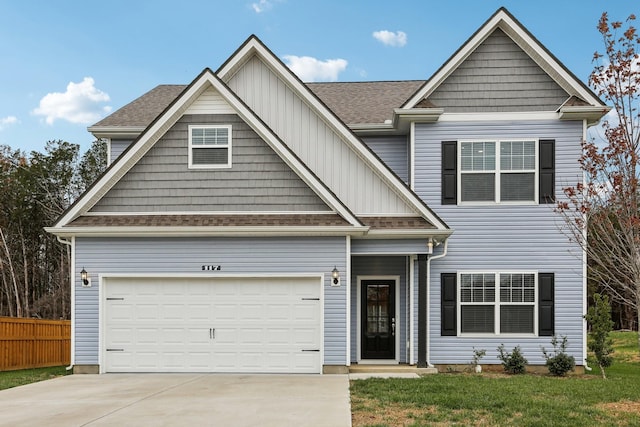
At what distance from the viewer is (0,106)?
34.8m

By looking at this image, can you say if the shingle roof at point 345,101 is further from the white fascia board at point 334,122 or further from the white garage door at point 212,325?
the white garage door at point 212,325

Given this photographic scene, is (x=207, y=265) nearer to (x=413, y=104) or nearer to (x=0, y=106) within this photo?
(x=413, y=104)

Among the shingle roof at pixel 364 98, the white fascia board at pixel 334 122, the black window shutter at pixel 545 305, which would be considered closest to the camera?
the white fascia board at pixel 334 122

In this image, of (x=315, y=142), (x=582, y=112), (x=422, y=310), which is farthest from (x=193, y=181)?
(x=582, y=112)

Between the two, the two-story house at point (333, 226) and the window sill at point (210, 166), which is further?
the window sill at point (210, 166)

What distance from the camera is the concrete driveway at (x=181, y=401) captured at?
8.74m

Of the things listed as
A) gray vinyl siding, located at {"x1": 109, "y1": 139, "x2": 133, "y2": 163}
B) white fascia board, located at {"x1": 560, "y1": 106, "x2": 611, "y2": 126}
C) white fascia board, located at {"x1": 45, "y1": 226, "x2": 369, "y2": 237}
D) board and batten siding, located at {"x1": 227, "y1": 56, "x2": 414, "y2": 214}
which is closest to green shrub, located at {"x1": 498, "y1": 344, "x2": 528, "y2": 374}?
board and batten siding, located at {"x1": 227, "y1": 56, "x2": 414, "y2": 214}

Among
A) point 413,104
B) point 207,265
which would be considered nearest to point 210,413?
point 207,265

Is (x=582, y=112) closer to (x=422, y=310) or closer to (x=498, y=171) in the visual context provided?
(x=498, y=171)

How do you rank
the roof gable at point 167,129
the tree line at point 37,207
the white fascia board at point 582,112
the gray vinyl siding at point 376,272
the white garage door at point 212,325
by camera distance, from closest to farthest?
the roof gable at point 167,129
the white garage door at point 212,325
the white fascia board at point 582,112
the gray vinyl siding at point 376,272
the tree line at point 37,207

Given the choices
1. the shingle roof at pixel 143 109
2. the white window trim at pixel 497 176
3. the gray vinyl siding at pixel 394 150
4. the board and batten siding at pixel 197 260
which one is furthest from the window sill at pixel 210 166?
the white window trim at pixel 497 176

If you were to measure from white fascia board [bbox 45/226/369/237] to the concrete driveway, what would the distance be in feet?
9.99

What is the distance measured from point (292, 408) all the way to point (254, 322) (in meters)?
4.50

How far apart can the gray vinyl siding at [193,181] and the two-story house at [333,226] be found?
0.03 m
